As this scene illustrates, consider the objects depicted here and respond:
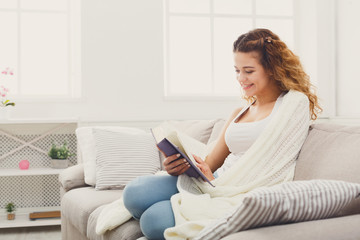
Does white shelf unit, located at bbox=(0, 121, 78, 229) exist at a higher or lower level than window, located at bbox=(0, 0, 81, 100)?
lower

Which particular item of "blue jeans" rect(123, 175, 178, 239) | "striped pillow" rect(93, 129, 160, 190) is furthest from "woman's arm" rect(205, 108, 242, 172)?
"striped pillow" rect(93, 129, 160, 190)

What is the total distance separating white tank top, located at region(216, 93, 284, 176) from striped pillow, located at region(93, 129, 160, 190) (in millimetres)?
840

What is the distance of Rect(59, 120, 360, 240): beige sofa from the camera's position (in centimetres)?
99

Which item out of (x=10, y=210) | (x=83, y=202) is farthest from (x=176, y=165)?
(x=10, y=210)

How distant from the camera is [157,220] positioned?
1366mm

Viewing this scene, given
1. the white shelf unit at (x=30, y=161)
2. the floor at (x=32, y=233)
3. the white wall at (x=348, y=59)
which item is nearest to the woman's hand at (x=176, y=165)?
the floor at (x=32, y=233)

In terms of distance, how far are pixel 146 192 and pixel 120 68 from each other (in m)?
2.43

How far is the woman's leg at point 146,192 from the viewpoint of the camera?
4.90 feet

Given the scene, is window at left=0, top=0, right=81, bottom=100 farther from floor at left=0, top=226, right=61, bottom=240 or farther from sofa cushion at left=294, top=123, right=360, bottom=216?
sofa cushion at left=294, top=123, right=360, bottom=216

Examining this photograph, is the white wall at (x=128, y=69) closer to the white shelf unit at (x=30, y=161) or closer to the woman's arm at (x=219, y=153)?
the white shelf unit at (x=30, y=161)

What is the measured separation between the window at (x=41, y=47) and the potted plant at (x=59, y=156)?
1.71ft

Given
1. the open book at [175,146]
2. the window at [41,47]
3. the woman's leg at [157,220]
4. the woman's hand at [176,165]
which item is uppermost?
the window at [41,47]

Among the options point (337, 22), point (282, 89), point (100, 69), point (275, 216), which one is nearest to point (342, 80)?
point (337, 22)

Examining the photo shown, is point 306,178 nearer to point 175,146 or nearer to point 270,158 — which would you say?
point 270,158
